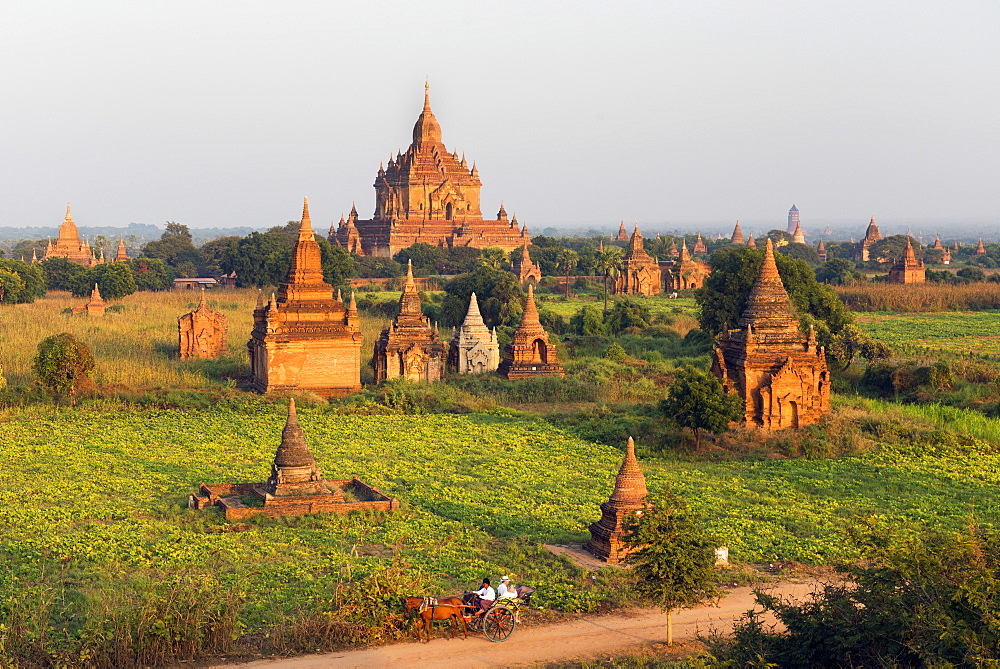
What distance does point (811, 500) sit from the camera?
24047 millimetres

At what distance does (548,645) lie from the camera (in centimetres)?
1567

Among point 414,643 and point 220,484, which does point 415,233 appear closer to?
point 220,484

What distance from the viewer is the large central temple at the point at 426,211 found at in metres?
104

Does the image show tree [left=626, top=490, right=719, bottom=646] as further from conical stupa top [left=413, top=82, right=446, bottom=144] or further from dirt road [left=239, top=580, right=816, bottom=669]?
conical stupa top [left=413, top=82, right=446, bottom=144]

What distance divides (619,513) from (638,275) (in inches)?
2715

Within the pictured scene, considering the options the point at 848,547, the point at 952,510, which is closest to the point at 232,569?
the point at 848,547

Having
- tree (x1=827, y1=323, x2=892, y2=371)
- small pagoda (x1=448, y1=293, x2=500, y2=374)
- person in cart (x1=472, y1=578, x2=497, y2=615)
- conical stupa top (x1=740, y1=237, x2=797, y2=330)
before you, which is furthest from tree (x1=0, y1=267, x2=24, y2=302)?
person in cart (x1=472, y1=578, x2=497, y2=615)

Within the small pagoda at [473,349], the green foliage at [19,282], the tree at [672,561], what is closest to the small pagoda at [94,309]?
the green foliage at [19,282]

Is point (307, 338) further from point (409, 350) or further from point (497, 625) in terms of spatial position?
point (497, 625)

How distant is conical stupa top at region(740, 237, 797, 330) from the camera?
3225 centimetres

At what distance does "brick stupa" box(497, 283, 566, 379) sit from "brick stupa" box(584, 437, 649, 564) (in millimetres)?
21865

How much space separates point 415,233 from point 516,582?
3446 inches

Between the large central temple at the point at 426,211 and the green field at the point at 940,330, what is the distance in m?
44.6

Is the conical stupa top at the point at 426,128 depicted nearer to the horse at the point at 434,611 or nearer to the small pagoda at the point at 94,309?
the small pagoda at the point at 94,309
